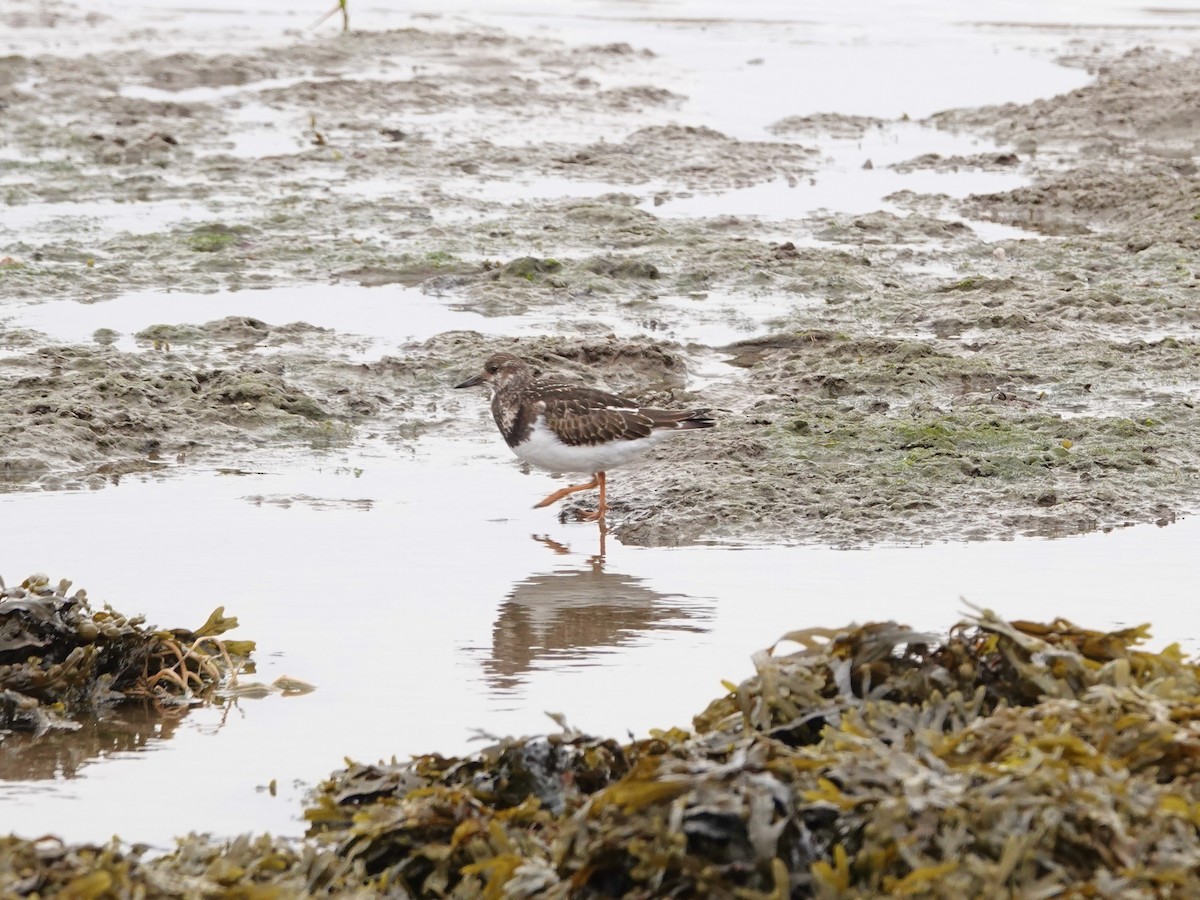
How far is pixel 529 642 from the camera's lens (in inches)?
241

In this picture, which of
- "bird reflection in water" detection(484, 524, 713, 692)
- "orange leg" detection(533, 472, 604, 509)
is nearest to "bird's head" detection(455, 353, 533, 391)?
"orange leg" detection(533, 472, 604, 509)

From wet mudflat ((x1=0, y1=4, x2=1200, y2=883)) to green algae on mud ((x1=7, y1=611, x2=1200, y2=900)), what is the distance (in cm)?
68

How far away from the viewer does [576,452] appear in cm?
796

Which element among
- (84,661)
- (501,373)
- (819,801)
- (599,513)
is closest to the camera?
(819,801)

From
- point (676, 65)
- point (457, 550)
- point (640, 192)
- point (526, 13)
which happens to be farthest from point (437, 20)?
point (457, 550)

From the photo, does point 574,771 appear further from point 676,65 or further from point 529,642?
point 676,65

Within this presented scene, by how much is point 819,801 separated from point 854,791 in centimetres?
10

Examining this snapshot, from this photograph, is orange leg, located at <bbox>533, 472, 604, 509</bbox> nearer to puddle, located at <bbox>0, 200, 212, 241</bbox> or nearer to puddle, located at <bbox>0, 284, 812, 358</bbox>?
puddle, located at <bbox>0, 284, 812, 358</bbox>

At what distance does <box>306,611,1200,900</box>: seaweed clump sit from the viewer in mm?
3459

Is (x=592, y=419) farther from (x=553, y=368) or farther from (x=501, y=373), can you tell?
(x=553, y=368)

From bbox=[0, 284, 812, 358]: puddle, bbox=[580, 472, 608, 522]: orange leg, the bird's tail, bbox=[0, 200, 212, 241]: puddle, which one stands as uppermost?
bbox=[0, 200, 212, 241]: puddle

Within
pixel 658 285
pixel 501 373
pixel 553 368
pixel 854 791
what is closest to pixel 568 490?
pixel 501 373

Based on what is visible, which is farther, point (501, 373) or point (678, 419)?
point (501, 373)

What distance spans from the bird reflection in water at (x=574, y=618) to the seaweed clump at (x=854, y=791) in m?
1.43
